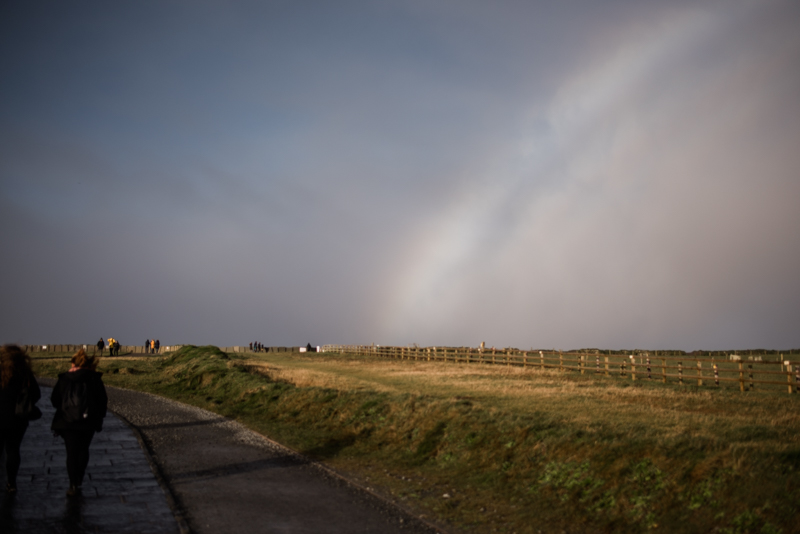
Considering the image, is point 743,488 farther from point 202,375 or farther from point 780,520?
point 202,375

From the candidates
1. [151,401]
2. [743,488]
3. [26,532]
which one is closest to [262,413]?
[151,401]

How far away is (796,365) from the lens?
2397 cm

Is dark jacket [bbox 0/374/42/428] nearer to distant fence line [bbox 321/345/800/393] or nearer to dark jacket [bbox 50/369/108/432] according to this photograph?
dark jacket [bbox 50/369/108/432]

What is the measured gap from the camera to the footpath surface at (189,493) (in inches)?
267

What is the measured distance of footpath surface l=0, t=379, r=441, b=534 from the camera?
6.79 meters

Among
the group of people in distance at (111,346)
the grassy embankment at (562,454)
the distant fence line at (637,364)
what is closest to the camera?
the grassy embankment at (562,454)

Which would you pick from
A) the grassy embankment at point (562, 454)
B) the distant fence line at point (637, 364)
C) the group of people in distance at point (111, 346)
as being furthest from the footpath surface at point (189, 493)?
the group of people in distance at point (111, 346)

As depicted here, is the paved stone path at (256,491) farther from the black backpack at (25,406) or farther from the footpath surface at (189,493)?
the black backpack at (25,406)

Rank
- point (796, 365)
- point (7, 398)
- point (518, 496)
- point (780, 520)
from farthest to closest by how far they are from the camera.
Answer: point (796, 365)
point (518, 496)
point (7, 398)
point (780, 520)

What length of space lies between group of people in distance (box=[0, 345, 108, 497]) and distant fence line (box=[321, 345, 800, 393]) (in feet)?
71.8

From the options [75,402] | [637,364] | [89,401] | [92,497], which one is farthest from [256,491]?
[637,364]

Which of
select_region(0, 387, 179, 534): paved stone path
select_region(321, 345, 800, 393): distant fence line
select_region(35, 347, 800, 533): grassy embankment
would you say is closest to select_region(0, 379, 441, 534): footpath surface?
select_region(0, 387, 179, 534): paved stone path

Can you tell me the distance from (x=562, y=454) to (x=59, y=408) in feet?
24.9

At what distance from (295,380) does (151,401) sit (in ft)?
21.0
